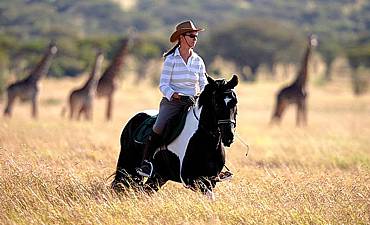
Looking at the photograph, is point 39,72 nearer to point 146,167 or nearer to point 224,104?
point 146,167

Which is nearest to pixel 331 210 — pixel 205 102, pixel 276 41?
pixel 205 102

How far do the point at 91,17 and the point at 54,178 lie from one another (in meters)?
76.3

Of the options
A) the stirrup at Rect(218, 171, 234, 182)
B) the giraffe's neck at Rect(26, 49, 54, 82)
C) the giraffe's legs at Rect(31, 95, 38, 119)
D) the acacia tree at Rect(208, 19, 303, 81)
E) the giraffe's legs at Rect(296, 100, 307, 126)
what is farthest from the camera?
the acacia tree at Rect(208, 19, 303, 81)

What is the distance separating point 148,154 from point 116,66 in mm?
13739

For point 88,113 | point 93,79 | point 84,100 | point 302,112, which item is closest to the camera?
point 88,113

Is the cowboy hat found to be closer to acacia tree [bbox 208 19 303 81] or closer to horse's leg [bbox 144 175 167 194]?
horse's leg [bbox 144 175 167 194]

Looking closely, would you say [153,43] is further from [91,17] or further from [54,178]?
[54,178]

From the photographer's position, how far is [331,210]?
6027mm

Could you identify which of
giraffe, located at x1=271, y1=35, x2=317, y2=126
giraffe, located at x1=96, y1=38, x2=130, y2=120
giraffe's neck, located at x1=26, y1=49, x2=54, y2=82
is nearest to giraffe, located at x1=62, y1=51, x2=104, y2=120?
giraffe, located at x1=96, y1=38, x2=130, y2=120

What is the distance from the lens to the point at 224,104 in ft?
20.8

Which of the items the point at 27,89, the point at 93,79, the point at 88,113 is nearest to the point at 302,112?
the point at 93,79

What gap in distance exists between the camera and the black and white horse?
20.9 ft

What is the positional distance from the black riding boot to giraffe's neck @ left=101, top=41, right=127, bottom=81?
13.4 metres

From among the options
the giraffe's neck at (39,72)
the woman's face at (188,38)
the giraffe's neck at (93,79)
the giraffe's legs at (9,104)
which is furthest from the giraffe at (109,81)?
the woman's face at (188,38)
